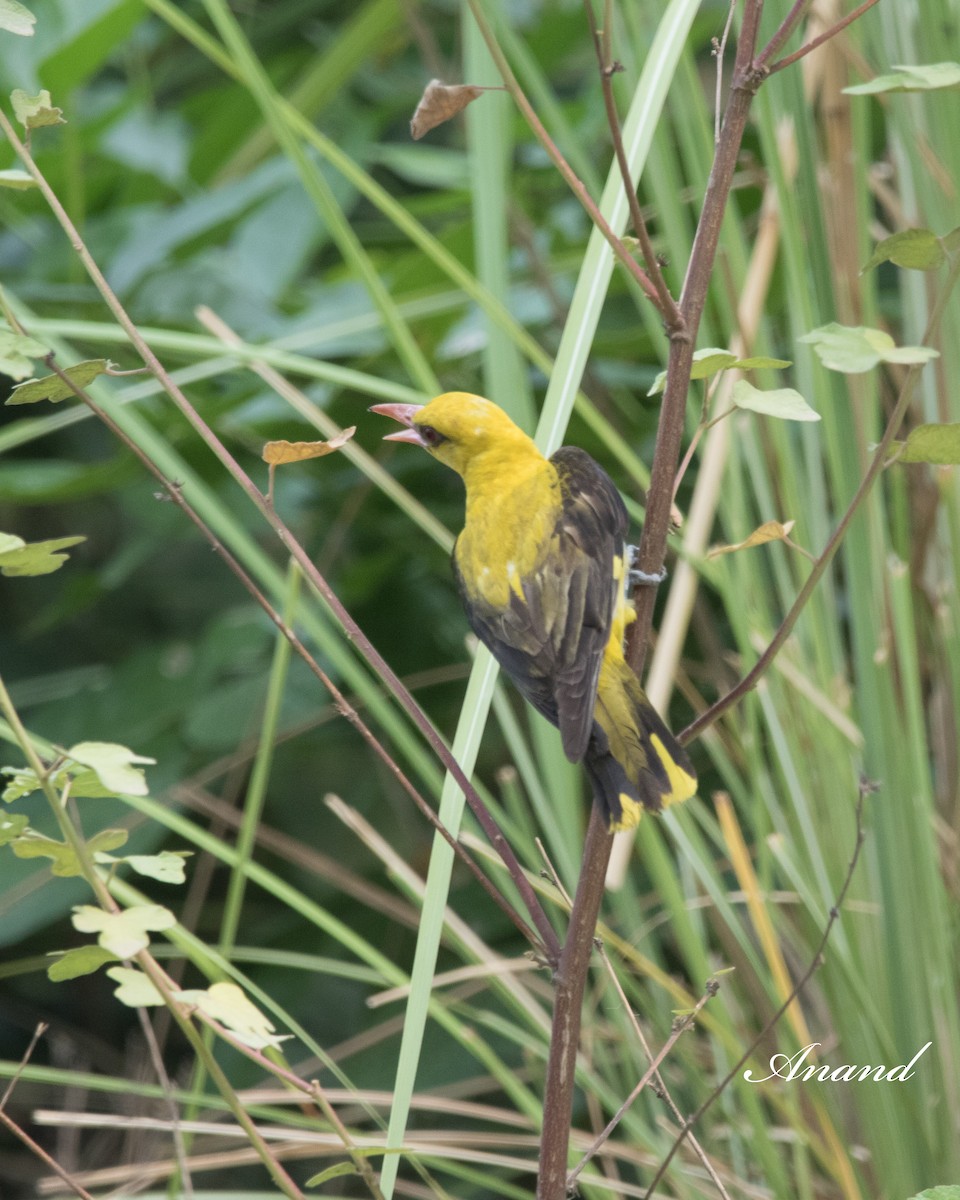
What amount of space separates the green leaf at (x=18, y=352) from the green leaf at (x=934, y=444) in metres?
0.40

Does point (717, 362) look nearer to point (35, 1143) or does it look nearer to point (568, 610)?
point (568, 610)

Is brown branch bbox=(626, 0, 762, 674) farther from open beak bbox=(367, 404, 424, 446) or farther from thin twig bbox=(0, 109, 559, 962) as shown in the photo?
open beak bbox=(367, 404, 424, 446)

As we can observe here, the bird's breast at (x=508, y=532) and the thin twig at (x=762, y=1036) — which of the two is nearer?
the thin twig at (x=762, y=1036)

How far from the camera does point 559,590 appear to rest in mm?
997

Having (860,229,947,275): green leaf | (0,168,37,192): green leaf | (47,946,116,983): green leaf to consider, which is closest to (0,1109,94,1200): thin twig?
(47,946,116,983): green leaf

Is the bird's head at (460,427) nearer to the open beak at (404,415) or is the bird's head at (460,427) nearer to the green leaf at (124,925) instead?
the open beak at (404,415)

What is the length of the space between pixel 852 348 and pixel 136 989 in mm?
440

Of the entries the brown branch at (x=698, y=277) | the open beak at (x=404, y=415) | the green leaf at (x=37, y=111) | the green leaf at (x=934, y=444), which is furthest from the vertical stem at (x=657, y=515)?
the open beak at (x=404, y=415)

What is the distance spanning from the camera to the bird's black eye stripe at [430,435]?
1.17m


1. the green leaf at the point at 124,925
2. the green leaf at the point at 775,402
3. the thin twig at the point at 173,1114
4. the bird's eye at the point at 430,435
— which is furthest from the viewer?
the bird's eye at the point at 430,435

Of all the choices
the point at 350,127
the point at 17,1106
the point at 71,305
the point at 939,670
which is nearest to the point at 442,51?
the point at 350,127

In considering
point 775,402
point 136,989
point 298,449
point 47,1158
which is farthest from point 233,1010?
point 775,402

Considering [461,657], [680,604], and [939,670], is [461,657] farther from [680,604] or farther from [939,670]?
[939,670]

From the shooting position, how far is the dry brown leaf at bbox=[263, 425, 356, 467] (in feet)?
2.23
